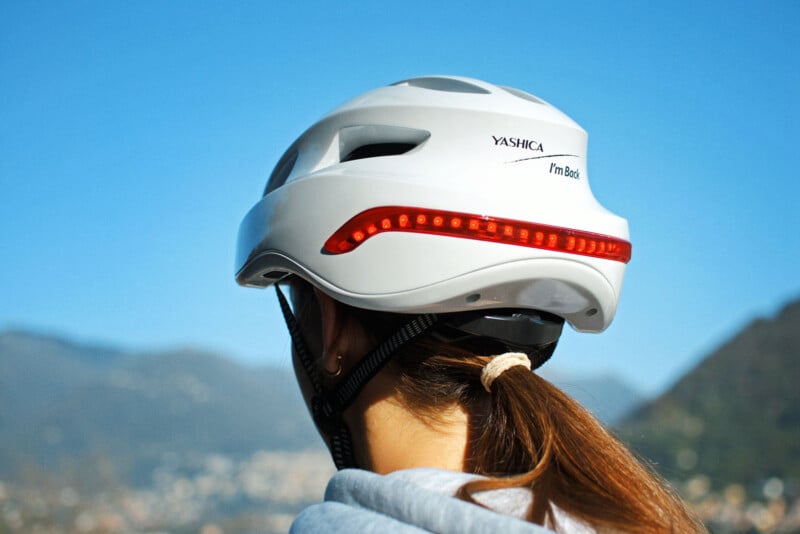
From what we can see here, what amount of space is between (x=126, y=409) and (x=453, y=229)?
255ft

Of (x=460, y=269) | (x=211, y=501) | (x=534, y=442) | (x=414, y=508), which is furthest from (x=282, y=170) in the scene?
(x=211, y=501)

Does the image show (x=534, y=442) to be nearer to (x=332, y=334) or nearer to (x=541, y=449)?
(x=541, y=449)

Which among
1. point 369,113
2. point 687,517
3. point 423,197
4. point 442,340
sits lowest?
point 687,517

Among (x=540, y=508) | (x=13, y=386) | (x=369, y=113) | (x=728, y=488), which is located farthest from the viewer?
(x=13, y=386)

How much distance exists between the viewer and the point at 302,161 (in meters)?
2.27

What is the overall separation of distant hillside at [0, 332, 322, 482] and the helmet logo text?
5074cm

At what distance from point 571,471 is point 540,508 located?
173 millimetres

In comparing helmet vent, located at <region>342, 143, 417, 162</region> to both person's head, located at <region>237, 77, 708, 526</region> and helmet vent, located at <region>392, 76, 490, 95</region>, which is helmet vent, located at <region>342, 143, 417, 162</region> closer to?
person's head, located at <region>237, 77, 708, 526</region>

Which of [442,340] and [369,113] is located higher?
[369,113]

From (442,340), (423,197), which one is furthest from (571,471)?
(423,197)

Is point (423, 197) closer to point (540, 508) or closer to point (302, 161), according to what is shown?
point (302, 161)

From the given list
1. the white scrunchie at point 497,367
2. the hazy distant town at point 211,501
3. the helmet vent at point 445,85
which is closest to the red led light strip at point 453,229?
the white scrunchie at point 497,367

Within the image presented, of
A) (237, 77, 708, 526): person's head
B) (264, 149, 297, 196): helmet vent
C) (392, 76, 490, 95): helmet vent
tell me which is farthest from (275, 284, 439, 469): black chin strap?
(392, 76, 490, 95): helmet vent

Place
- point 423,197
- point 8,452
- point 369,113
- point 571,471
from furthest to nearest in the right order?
point 8,452 → point 369,113 → point 423,197 → point 571,471
